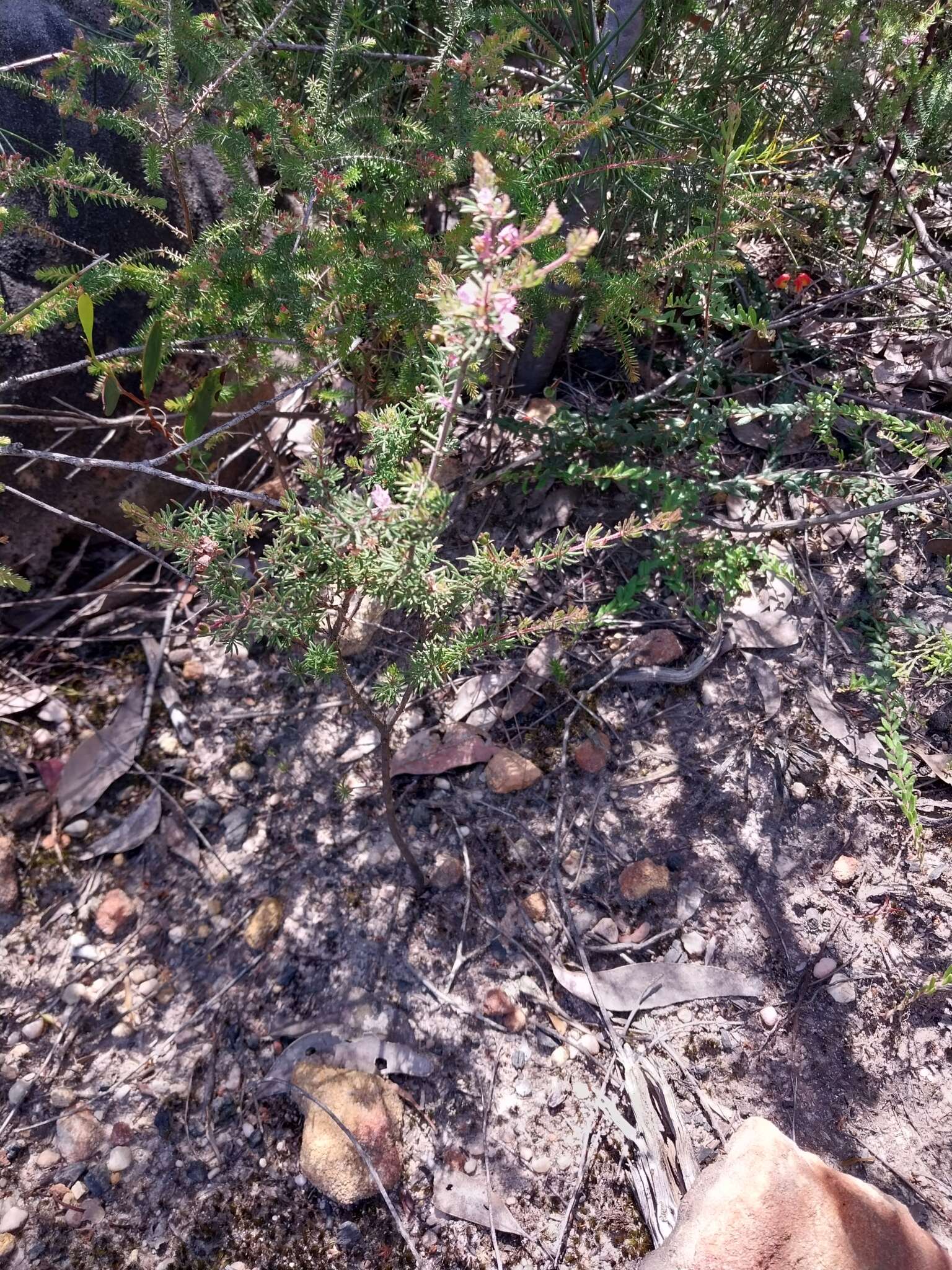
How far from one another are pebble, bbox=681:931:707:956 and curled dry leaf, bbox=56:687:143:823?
1801mm

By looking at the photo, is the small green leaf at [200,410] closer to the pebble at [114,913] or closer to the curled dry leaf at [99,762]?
the curled dry leaf at [99,762]

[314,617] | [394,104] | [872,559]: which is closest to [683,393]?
[872,559]

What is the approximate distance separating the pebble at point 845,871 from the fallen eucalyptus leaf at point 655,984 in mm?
370

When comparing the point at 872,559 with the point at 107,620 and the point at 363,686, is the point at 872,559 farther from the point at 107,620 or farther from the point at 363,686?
the point at 107,620

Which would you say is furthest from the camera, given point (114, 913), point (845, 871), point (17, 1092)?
point (114, 913)

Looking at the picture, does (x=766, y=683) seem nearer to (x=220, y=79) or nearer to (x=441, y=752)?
(x=441, y=752)

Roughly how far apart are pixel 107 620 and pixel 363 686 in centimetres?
100

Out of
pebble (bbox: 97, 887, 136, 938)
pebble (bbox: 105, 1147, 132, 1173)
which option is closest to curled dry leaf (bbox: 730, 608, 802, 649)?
pebble (bbox: 97, 887, 136, 938)

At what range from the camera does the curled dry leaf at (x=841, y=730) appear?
7.61 ft

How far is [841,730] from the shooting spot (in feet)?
7.75

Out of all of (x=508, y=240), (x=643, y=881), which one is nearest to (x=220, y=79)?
(x=508, y=240)

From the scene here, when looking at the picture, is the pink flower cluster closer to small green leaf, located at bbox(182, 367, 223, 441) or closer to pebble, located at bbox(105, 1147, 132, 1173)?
small green leaf, located at bbox(182, 367, 223, 441)

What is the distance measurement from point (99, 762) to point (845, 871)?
91.0 inches

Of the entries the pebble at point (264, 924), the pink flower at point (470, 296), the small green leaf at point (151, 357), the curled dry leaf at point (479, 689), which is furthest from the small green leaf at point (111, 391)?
the pebble at point (264, 924)
